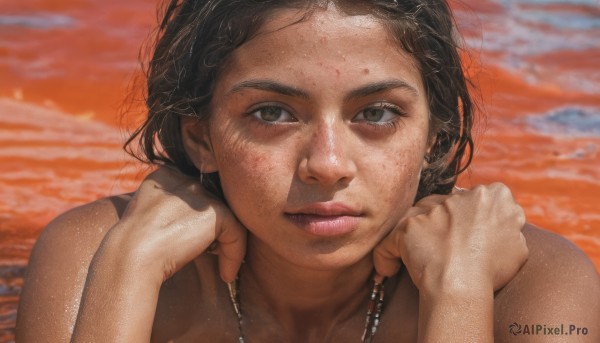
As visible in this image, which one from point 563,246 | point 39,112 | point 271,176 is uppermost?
point 271,176

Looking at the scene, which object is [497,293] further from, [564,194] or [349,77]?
[564,194]

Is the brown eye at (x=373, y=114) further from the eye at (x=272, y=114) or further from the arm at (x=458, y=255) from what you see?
the arm at (x=458, y=255)

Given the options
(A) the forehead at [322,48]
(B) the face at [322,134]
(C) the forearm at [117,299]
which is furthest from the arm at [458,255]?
(C) the forearm at [117,299]

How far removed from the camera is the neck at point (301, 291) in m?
3.28

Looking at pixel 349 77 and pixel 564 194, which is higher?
pixel 349 77

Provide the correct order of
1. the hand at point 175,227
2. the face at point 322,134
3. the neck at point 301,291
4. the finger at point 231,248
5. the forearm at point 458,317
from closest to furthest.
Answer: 1. the forearm at point 458,317
2. the face at point 322,134
3. the hand at point 175,227
4. the finger at point 231,248
5. the neck at point 301,291

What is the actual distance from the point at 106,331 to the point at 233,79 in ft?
2.58

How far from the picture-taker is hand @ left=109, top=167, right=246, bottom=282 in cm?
299

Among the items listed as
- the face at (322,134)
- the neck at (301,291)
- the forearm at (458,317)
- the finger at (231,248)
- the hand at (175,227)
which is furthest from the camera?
the neck at (301,291)

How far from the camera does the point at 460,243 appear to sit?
9.62 feet

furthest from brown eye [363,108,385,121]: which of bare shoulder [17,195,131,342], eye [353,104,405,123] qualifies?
bare shoulder [17,195,131,342]

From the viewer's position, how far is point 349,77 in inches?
113

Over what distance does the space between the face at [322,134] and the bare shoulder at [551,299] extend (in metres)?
0.40

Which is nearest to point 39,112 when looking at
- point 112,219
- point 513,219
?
point 112,219
